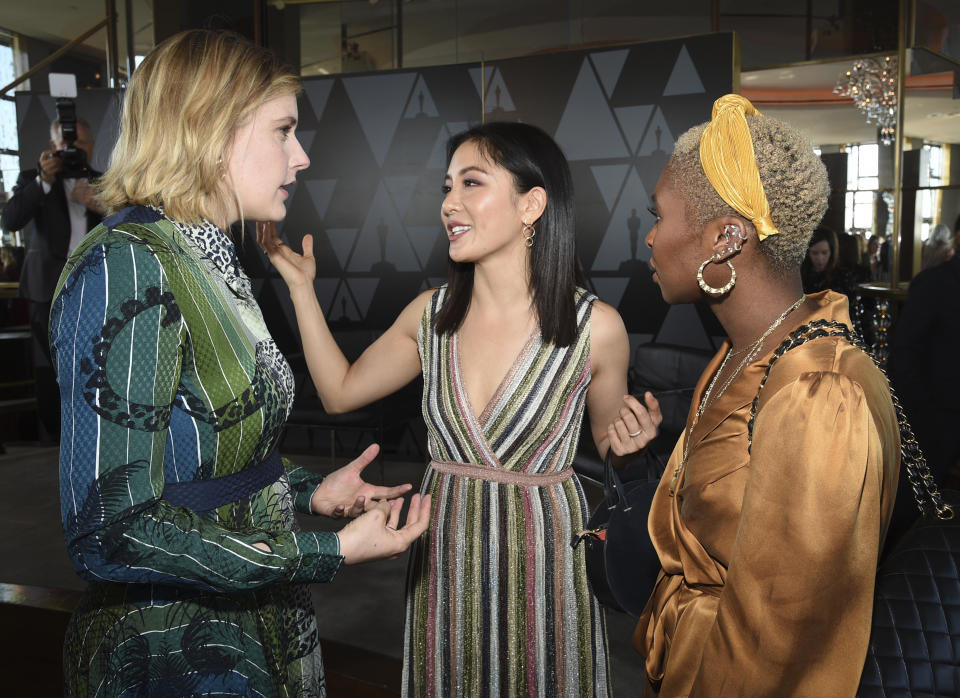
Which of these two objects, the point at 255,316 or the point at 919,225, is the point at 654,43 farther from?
the point at 255,316

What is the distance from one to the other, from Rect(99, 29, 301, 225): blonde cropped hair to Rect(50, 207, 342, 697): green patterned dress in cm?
5

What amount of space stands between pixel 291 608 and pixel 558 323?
34.7 inches

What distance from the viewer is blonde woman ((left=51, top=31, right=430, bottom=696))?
38.7 inches

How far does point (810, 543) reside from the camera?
947 mm

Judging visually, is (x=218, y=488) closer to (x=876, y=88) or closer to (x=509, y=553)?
(x=509, y=553)

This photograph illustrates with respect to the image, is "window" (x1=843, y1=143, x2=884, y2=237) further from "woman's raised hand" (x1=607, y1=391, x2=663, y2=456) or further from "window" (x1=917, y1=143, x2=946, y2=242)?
"woman's raised hand" (x1=607, y1=391, x2=663, y2=456)

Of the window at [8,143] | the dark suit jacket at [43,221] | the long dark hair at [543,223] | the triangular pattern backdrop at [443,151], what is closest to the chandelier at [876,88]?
the triangular pattern backdrop at [443,151]

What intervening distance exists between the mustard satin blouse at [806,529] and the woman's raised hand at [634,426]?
0.44 m

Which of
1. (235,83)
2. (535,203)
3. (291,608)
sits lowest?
(291,608)

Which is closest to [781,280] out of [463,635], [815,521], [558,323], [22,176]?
[815,521]

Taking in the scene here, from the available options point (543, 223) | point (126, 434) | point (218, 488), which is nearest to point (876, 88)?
point (543, 223)

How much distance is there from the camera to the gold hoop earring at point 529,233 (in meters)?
1.94

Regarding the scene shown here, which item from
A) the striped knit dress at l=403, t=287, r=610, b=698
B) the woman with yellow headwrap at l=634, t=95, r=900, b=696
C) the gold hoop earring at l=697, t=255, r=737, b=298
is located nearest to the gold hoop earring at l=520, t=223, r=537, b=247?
the striped knit dress at l=403, t=287, r=610, b=698

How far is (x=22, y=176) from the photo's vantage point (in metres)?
5.44
